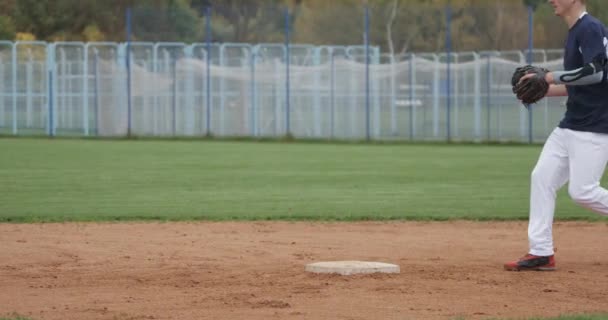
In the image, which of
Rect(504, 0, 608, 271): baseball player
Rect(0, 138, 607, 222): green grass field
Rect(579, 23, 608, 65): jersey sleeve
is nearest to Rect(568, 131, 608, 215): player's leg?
Rect(504, 0, 608, 271): baseball player

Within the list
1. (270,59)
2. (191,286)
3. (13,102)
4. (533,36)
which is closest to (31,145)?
(13,102)

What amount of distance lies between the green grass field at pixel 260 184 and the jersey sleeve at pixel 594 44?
521 centimetres

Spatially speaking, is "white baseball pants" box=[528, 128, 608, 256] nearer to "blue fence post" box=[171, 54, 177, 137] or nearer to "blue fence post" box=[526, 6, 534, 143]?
"blue fence post" box=[526, 6, 534, 143]

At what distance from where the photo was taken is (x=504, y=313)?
22.7 ft

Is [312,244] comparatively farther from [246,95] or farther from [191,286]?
[246,95]

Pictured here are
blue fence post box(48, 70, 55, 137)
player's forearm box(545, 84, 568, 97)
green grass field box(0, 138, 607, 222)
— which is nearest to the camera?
player's forearm box(545, 84, 568, 97)

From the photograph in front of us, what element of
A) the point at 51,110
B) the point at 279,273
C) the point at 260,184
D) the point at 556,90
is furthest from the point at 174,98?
the point at 279,273

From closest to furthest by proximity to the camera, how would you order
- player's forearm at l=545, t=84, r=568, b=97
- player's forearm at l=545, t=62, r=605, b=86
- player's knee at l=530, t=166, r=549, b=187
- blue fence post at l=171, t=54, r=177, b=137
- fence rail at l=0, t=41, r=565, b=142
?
player's forearm at l=545, t=62, r=605, b=86, player's knee at l=530, t=166, r=549, b=187, player's forearm at l=545, t=84, r=568, b=97, fence rail at l=0, t=41, r=565, b=142, blue fence post at l=171, t=54, r=177, b=137

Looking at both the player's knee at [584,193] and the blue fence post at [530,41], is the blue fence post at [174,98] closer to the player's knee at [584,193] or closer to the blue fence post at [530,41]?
the blue fence post at [530,41]

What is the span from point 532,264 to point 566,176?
74 centimetres

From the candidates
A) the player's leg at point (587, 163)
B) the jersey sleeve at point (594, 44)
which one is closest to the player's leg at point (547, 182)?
the player's leg at point (587, 163)

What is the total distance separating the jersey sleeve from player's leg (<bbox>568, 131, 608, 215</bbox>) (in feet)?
1.89

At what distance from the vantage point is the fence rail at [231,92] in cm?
3391

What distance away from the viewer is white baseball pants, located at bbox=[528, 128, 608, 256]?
336 inches
